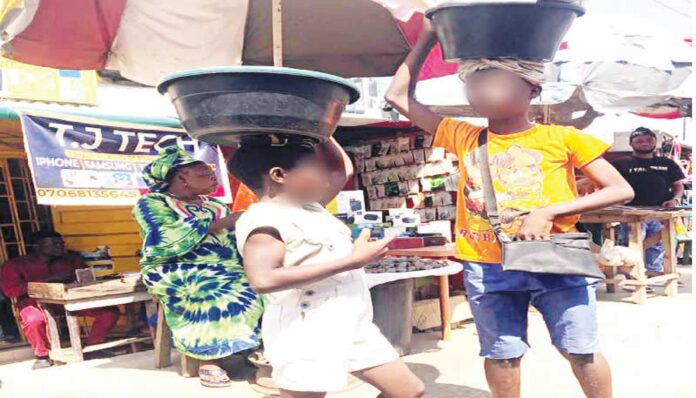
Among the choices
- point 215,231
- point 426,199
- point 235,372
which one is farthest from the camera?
point 426,199

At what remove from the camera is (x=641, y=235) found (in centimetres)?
693

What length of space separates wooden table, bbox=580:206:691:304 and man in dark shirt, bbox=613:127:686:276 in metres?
0.18

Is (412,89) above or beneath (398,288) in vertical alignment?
above

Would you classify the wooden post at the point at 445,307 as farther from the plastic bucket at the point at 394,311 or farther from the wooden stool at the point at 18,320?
the wooden stool at the point at 18,320

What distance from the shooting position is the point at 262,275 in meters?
1.97

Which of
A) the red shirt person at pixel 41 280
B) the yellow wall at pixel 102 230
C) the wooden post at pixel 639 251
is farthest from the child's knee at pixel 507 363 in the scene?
the yellow wall at pixel 102 230

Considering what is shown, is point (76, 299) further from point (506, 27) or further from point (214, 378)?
point (506, 27)

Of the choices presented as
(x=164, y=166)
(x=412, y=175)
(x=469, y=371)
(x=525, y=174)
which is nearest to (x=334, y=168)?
(x=525, y=174)

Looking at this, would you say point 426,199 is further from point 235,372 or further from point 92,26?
point 92,26

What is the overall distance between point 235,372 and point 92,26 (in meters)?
2.80

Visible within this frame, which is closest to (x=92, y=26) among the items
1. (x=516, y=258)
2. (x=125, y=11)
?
(x=125, y=11)

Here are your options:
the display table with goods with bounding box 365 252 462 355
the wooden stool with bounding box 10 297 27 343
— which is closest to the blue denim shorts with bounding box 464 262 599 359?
the display table with goods with bounding box 365 252 462 355

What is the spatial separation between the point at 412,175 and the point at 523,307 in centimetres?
659

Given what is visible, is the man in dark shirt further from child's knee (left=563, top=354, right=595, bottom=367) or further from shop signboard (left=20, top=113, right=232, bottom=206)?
child's knee (left=563, top=354, right=595, bottom=367)
